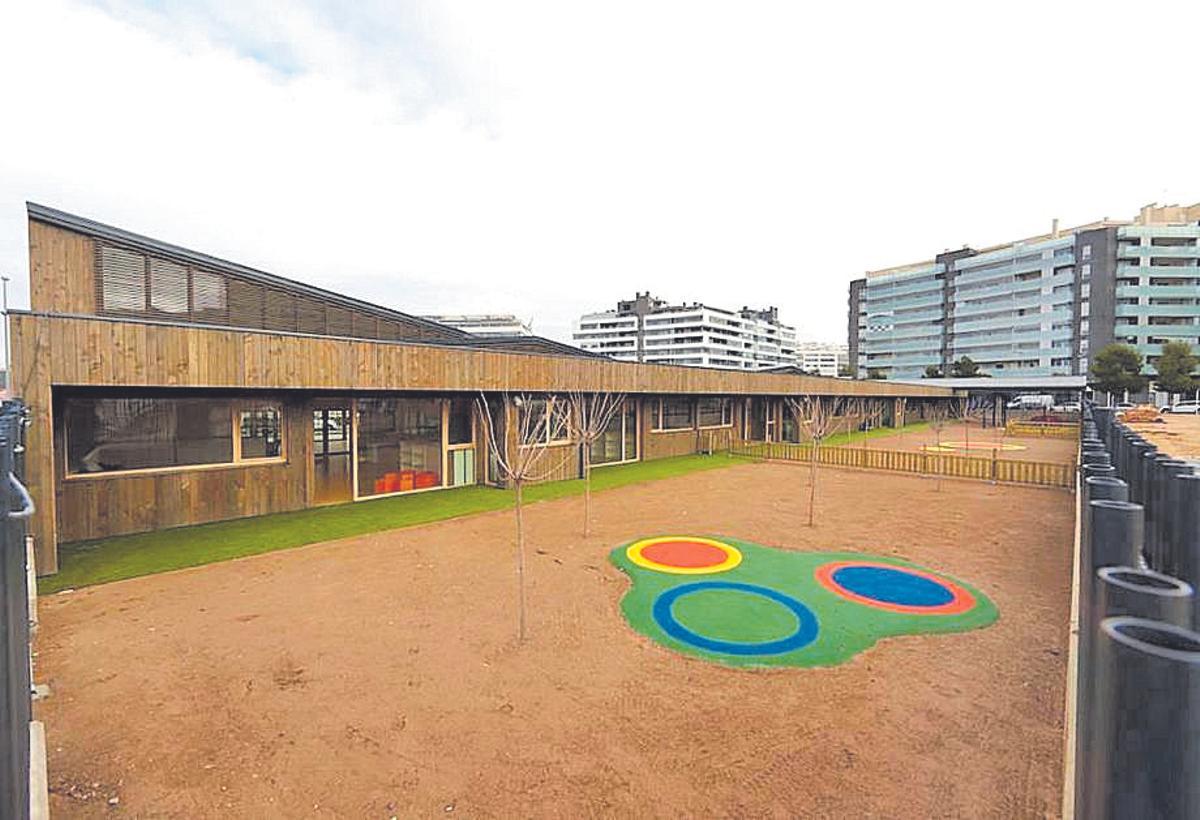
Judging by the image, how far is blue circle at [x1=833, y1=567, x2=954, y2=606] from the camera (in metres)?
8.20

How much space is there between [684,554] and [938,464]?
12.7 m

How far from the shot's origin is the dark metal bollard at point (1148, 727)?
1335mm

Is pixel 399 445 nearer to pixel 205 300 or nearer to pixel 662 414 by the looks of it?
pixel 205 300

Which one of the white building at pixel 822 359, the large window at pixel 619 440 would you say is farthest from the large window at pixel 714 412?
the white building at pixel 822 359

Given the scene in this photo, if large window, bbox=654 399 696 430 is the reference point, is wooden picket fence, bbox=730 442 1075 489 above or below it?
below

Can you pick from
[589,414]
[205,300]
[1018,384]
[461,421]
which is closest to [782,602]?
[461,421]

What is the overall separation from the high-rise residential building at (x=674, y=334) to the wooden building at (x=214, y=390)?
98.8 metres

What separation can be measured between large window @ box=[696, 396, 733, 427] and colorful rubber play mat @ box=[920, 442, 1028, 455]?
29.7 feet

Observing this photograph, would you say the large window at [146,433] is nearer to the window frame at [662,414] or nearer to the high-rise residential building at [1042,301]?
the window frame at [662,414]

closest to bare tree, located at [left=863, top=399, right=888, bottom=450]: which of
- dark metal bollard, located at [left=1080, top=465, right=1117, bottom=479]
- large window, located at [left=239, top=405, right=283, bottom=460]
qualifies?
dark metal bollard, located at [left=1080, top=465, right=1117, bottom=479]

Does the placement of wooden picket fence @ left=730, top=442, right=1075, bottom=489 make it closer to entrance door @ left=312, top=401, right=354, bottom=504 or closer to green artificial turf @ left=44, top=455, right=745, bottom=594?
green artificial turf @ left=44, top=455, right=745, bottom=594

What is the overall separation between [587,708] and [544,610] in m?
2.45

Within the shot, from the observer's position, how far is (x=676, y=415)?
82.8 feet

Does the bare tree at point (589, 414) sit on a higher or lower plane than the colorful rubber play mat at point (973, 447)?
higher
